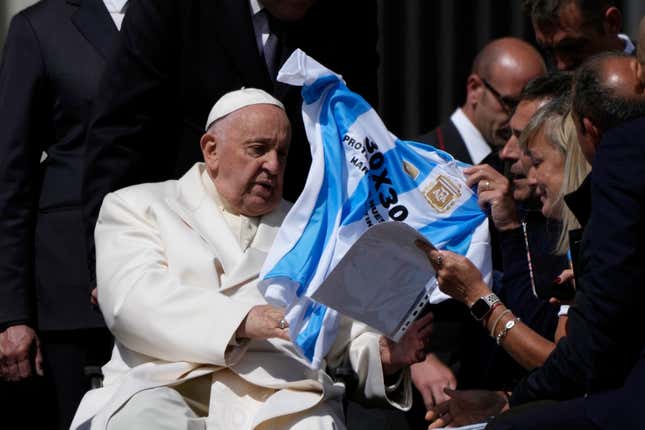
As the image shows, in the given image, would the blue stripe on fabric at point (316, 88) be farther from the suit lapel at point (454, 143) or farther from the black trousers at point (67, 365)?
the suit lapel at point (454, 143)

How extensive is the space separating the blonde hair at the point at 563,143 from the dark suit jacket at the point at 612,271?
0.91 meters

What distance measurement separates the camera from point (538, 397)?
415 cm

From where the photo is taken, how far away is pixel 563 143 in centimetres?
496

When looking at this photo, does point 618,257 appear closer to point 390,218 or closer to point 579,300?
point 579,300

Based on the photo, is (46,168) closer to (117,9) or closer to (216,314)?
(117,9)

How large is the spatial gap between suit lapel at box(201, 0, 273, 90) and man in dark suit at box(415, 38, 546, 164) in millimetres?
1557

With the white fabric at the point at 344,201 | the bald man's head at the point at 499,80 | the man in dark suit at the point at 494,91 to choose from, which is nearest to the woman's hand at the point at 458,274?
the white fabric at the point at 344,201

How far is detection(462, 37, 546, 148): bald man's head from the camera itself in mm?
7125

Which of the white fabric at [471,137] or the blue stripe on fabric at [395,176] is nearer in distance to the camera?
the blue stripe on fabric at [395,176]

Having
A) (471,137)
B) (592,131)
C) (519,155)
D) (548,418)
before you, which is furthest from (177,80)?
(548,418)

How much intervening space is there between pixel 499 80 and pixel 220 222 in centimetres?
226

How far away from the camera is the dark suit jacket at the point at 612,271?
3770 millimetres

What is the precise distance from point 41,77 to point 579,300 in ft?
8.32

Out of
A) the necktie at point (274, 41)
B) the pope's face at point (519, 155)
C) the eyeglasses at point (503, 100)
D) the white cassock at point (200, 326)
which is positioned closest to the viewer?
the white cassock at point (200, 326)
